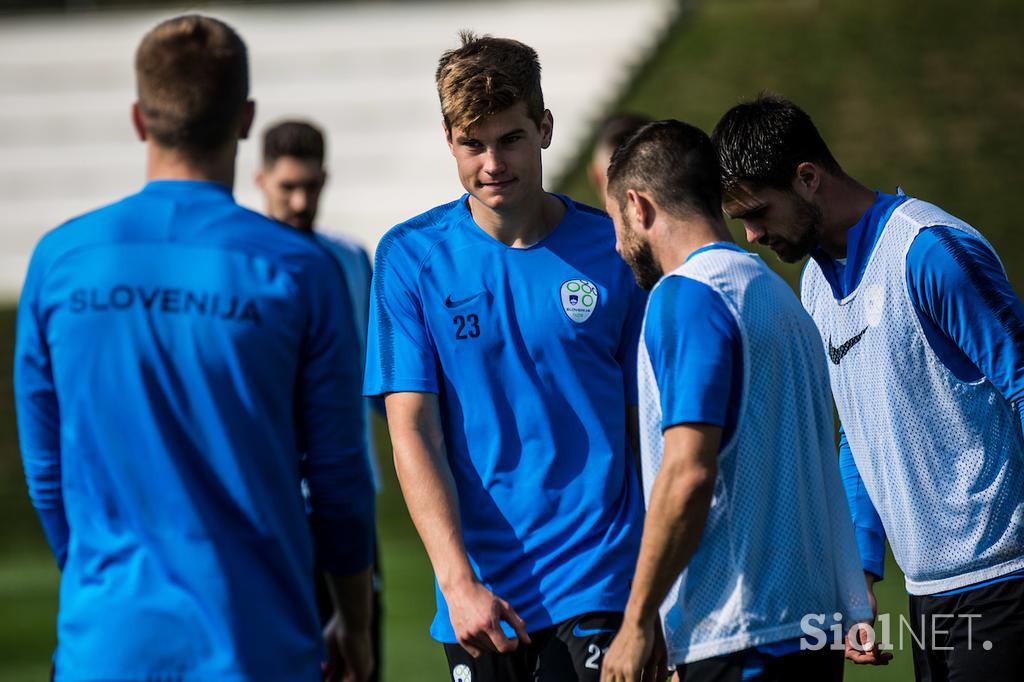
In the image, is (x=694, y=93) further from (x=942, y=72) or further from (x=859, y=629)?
(x=859, y=629)

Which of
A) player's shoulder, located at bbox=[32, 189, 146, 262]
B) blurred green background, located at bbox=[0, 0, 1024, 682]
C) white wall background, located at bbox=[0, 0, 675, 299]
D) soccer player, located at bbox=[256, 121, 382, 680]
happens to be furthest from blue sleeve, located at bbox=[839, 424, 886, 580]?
white wall background, located at bbox=[0, 0, 675, 299]

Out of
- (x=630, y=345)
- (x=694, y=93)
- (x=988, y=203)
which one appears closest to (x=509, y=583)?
(x=630, y=345)

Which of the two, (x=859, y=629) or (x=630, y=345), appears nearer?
(x=859, y=629)

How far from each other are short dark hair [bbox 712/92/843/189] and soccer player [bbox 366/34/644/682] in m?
0.44

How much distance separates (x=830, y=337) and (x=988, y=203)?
1495cm

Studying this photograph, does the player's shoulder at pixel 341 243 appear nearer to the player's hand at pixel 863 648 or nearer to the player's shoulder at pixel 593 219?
the player's shoulder at pixel 593 219

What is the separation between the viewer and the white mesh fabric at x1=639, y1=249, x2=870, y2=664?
116 inches

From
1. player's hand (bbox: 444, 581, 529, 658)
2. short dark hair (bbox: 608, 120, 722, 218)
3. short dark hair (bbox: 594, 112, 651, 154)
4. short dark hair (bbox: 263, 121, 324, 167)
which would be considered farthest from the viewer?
short dark hair (bbox: 263, 121, 324, 167)

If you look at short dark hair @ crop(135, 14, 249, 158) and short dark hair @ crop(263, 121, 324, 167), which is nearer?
short dark hair @ crop(135, 14, 249, 158)

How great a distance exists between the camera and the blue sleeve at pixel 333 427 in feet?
9.46

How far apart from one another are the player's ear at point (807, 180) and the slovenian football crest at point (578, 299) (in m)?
0.66

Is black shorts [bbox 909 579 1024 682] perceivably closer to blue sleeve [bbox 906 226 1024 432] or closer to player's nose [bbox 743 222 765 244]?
blue sleeve [bbox 906 226 1024 432]

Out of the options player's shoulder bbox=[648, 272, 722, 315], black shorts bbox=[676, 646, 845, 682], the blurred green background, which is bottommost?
black shorts bbox=[676, 646, 845, 682]

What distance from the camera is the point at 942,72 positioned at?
20531mm
